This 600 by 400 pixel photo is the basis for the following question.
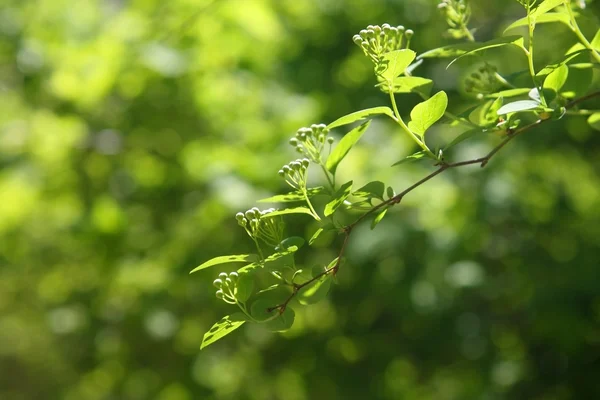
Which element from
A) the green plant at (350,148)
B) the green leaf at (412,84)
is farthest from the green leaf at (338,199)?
the green leaf at (412,84)

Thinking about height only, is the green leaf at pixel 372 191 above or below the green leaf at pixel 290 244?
below

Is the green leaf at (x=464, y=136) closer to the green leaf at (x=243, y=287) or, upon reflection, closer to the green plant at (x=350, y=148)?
the green plant at (x=350, y=148)

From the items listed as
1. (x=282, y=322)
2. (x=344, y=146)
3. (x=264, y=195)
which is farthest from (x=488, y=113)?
(x=264, y=195)

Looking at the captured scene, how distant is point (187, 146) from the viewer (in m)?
2.28

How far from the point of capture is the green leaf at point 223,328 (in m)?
0.50

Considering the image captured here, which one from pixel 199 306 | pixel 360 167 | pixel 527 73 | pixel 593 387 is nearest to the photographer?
pixel 527 73

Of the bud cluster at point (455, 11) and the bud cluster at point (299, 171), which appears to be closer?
the bud cluster at point (299, 171)

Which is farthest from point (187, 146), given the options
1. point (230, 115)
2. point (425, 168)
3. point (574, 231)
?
point (574, 231)

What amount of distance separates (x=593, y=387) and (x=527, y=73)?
168cm

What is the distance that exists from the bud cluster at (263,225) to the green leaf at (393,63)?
0.40 feet

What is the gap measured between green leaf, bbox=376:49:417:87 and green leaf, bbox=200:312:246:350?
0.19m

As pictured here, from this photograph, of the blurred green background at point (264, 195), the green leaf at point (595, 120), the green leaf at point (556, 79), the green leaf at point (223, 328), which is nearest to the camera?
the green leaf at point (223, 328)

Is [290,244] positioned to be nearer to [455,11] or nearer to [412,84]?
[412,84]

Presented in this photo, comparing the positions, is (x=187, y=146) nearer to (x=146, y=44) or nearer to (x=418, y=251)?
(x=146, y=44)
